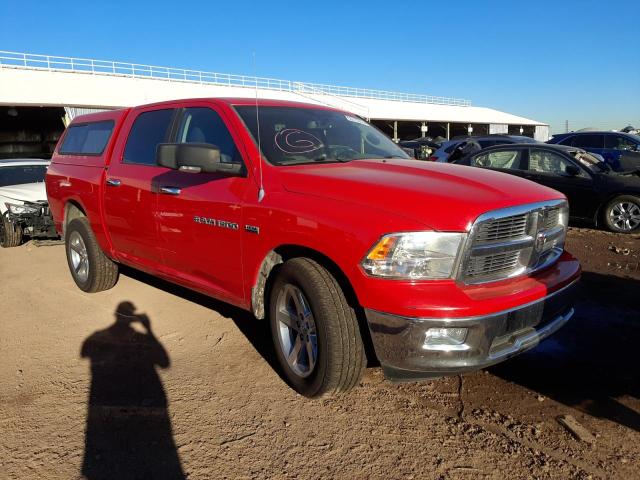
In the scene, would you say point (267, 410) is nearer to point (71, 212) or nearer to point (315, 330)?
point (315, 330)

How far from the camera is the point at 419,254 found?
8.30 ft

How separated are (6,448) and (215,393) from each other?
1.17m

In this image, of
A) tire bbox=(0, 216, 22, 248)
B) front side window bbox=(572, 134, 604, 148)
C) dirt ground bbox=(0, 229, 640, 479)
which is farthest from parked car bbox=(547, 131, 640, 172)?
tire bbox=(0, 216, 22, 248)

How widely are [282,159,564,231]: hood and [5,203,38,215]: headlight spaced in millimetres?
6072

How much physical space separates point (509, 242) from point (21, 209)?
24.9ft

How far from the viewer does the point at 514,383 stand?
3.26 m

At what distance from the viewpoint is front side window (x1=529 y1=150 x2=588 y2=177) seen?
8344mm

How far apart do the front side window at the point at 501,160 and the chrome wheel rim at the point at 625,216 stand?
1.71 meters

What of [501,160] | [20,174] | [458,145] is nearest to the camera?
[20,174]

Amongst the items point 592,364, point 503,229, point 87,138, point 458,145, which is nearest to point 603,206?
point 592,364

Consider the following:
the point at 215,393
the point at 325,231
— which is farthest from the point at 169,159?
the point at 215,393

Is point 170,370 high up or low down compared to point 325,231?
down

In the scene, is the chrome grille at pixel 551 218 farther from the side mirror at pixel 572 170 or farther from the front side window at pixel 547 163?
the front side window at pixel 547 163

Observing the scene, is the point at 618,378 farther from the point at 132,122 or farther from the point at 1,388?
the point at 132,122
